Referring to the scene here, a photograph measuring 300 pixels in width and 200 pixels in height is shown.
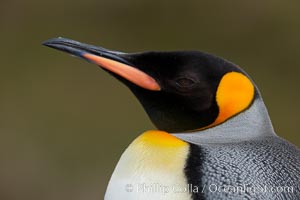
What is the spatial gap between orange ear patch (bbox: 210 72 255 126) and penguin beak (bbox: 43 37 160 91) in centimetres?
13

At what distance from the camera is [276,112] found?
483cm

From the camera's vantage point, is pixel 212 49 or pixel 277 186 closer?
pixel 277 186

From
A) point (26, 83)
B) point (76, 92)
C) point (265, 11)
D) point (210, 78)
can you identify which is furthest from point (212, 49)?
point (210, 78)

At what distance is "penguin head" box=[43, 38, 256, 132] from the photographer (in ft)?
4.66

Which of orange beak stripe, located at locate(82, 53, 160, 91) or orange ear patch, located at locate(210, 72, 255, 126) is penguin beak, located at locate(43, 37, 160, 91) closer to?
orange beak stripe, located at locate(82, 53, 160, 91)

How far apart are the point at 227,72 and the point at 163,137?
0.18 m

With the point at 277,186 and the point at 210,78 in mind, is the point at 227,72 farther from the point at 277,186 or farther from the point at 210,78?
the point at 277,186

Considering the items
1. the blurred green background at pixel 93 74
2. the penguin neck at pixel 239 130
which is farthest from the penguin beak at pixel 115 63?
the blurred green background at pixel 93 74

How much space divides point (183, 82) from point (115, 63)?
141mm

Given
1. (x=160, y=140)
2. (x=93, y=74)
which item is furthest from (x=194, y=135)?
(x=93, y=74)

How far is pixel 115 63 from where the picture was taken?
4.71 feet

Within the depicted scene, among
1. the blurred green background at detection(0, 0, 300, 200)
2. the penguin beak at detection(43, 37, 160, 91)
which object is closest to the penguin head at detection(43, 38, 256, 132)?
the penguin beak at detection(43, 37, 160, 91)

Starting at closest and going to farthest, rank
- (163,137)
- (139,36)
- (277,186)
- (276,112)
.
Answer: (277,186)
(163,137)
(276,112)
(139,36)

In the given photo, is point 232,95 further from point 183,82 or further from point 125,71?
point 125,71
